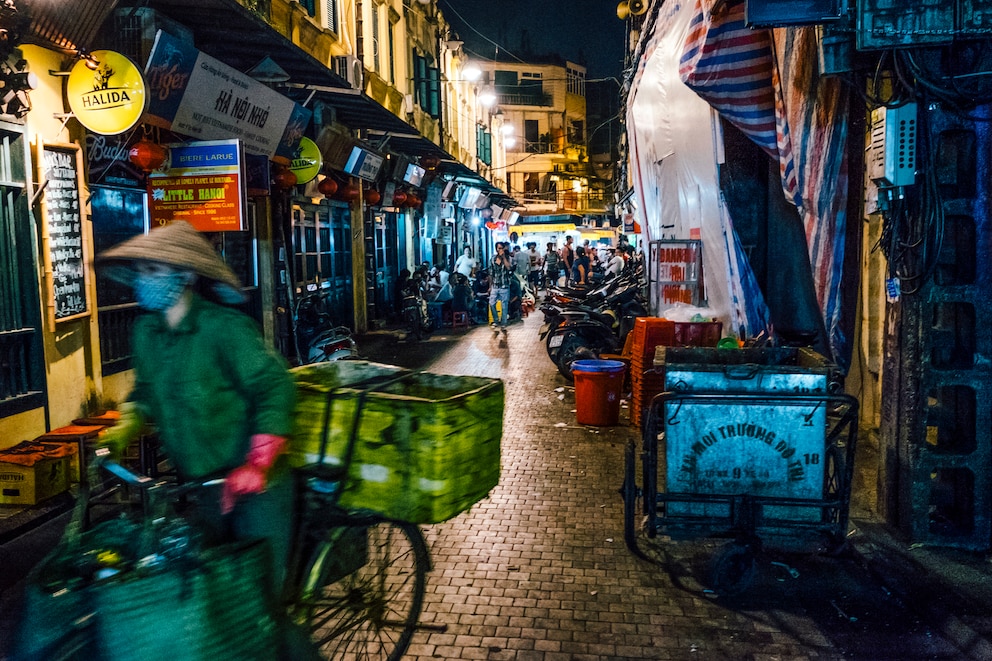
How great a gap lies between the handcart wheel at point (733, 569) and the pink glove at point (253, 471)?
297 centimetres

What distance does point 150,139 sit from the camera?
9.26 metres

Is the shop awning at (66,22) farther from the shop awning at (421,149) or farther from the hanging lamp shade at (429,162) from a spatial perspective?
the hanging lamp shade at (429,162)

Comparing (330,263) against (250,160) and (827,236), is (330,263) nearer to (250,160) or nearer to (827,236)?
(250,160)

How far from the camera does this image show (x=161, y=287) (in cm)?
294

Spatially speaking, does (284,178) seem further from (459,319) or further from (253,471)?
(253,471)

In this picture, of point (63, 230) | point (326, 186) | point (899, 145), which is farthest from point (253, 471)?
point (326, 186)

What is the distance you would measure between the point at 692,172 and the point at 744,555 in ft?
22.1

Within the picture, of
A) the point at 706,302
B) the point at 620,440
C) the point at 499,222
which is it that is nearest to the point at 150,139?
the point at 620,440

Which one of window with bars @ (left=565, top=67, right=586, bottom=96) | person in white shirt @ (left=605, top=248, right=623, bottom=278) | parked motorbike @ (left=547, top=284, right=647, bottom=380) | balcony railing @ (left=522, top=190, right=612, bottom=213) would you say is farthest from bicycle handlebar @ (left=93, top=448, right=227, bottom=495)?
window with bars @ (left=565, top=67, right=586, bottom=96)

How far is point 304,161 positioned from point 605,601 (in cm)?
951

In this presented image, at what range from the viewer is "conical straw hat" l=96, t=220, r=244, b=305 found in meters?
2.88

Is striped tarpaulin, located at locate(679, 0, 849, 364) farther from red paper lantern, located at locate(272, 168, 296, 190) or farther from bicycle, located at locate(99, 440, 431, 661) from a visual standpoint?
red paper lantern, located at locate(272, 168, 296, 190)

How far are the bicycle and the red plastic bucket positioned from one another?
5.21 m

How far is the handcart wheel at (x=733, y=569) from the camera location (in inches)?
179
